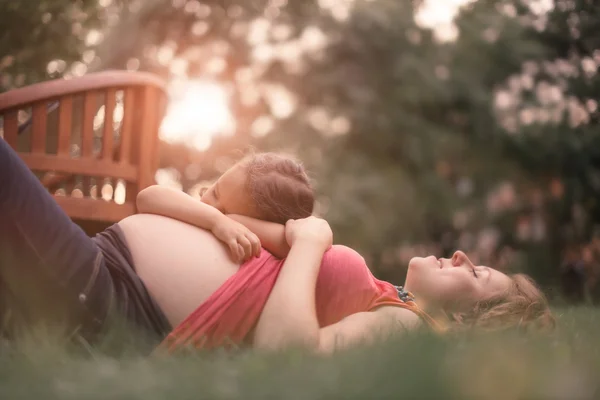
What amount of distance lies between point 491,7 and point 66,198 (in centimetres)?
837

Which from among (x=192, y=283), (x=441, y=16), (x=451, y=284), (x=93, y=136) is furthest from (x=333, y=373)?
(x=441, y=16)

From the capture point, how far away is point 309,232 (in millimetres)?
1970

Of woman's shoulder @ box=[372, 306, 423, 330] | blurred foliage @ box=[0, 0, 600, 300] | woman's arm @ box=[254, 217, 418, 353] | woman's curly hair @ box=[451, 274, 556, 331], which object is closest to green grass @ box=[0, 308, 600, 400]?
woman's arm @ box=[254, 217, 418, 353]

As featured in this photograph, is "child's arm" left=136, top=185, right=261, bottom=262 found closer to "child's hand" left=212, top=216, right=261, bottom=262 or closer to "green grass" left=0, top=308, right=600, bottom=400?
"child's hand" left=212, top=216, right=261, bottom=262

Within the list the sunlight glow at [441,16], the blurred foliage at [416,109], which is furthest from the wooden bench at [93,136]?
the sunlight glow at [441,16]

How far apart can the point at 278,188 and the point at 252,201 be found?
100 mm

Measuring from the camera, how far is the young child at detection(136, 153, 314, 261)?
6.77 ft

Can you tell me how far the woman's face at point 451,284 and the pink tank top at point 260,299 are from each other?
18cm

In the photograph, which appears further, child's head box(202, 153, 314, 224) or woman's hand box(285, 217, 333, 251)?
child's head box(202, 153, 314, 224)

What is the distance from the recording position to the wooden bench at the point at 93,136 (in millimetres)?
3078

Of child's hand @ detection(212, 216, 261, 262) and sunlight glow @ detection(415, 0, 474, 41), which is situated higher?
sunlight glow @ detection(415, 0, 474, 41)

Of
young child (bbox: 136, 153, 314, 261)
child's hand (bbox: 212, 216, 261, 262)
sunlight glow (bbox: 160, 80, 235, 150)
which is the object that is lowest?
child's hand (bbox: 212, 216, 261, 262)

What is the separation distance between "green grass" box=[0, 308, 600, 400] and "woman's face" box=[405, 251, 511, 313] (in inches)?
25.1

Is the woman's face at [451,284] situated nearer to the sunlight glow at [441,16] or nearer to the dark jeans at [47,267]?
the dark jeans at [47,267]
